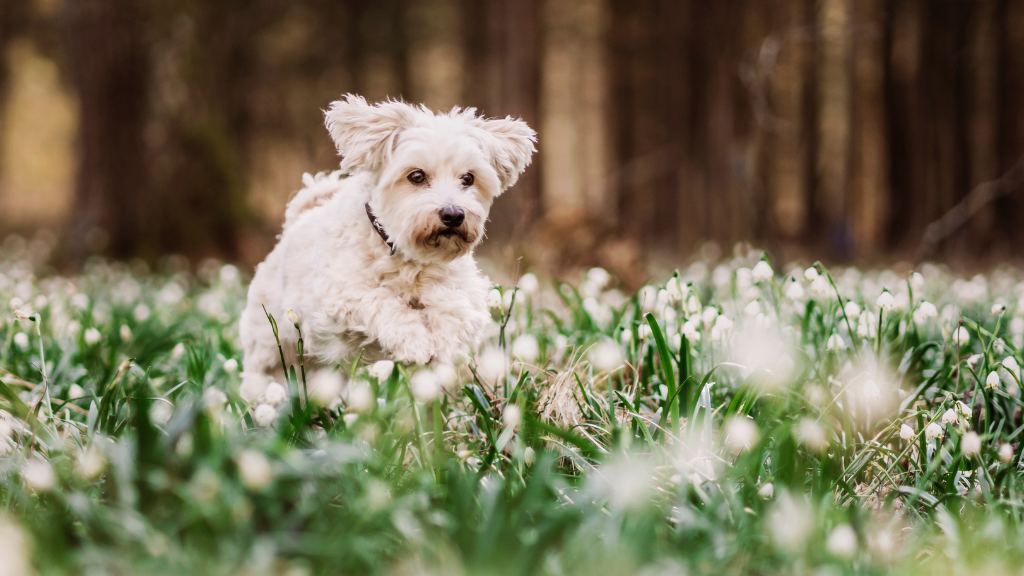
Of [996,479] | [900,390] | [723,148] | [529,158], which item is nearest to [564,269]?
[529,158]

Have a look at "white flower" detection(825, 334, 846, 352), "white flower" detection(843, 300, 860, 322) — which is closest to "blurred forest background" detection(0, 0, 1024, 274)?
"white flower" detection(843, 300, 860, 322)

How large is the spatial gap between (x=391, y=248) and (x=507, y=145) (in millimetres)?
733

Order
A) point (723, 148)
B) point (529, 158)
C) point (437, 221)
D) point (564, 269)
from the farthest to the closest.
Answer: point (723, 148)
point (564, 269)
point (529, 158)
point (437, 221)

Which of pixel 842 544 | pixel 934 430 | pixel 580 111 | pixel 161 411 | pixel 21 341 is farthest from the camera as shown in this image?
pixel 580 111

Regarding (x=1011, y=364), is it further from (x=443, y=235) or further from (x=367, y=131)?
(x=367, y=131)

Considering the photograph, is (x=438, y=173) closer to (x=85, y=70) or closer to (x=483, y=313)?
(x=483, y=313)

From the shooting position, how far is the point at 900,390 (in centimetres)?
354

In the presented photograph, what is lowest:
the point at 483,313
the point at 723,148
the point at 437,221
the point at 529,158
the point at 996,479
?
the point at 996,479

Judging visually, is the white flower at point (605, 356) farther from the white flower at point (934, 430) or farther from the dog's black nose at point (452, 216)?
the white flower at point (934, 430)

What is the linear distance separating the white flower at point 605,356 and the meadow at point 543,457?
2 centimetres

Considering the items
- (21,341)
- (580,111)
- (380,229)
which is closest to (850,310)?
(380,229)

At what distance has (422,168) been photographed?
3.63m

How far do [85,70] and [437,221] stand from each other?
879 centimetres

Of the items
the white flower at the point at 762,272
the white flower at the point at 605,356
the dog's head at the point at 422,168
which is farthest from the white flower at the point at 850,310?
the dog's head at the point at 422,168
